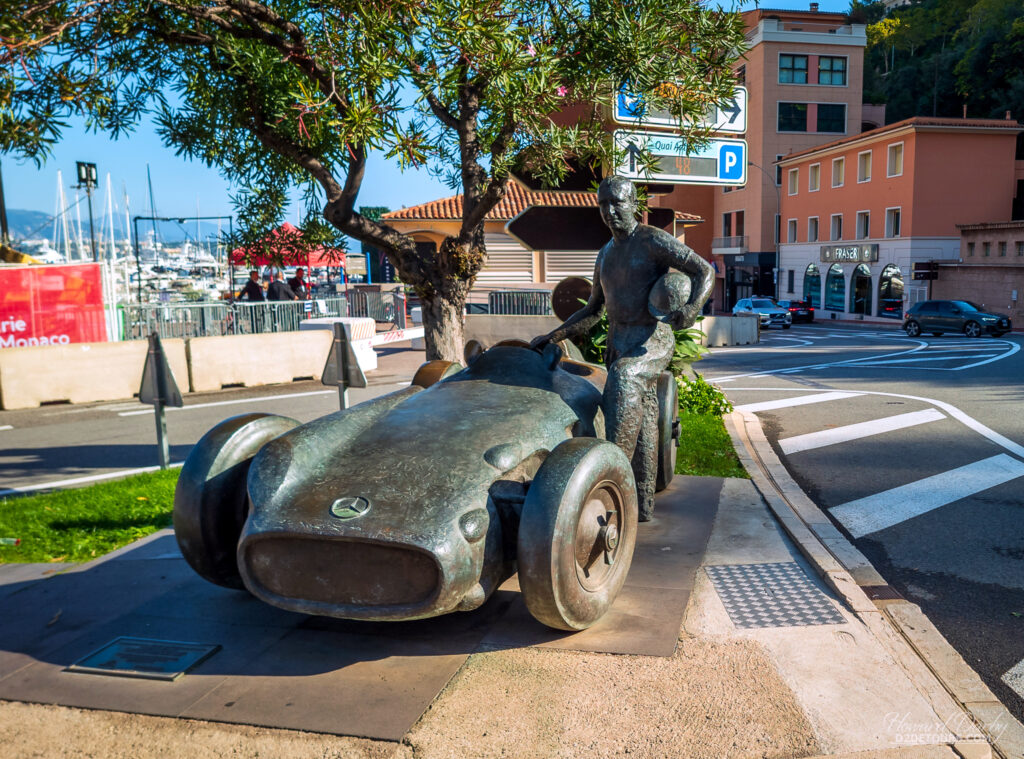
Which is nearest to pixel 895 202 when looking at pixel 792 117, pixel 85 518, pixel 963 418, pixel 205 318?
pixel 792 117

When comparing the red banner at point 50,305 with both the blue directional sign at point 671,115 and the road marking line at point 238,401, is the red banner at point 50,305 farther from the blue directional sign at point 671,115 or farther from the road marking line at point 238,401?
the blue directional sign at point 671,115

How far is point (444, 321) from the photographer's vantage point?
748cm

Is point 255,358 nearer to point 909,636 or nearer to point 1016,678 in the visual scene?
point 909,636

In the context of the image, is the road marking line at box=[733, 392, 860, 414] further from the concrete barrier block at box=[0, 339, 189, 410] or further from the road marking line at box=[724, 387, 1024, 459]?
the concrete barrier block at box=[0, 339, 189, 410]

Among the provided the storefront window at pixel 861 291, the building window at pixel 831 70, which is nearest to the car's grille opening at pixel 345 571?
the storefront window at pixel 861 291

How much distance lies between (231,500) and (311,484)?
2.26 ft

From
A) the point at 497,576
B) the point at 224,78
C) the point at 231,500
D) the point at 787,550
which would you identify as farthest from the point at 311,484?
the point at 224,78

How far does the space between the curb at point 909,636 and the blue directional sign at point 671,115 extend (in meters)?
3.35

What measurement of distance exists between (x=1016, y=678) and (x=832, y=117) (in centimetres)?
5582

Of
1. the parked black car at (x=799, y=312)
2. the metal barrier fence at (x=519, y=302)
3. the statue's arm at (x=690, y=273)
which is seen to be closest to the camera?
the statue's arm at (x=690, y=273)

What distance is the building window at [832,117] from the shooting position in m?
53.0

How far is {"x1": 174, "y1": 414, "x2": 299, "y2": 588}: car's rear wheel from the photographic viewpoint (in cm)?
416

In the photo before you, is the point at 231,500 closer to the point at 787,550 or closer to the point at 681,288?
the point at 681,288

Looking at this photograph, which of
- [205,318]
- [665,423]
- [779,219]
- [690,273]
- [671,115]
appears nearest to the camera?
[690,273]
